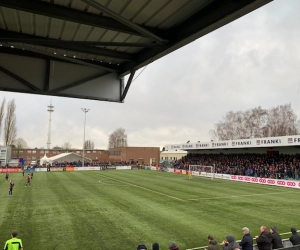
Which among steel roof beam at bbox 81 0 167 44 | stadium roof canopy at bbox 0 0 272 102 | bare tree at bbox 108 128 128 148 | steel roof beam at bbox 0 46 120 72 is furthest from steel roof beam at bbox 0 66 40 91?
bare tree at bbox 108 128 128 148

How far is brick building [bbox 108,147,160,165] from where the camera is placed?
252 feet

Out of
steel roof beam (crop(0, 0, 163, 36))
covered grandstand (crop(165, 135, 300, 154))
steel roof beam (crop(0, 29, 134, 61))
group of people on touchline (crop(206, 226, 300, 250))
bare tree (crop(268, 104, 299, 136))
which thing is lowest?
group of people on touchline (crop(206, 226, 300, 250))

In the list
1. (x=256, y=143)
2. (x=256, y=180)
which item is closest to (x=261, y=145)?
(x=256, y=143)

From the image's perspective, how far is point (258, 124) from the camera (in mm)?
65625

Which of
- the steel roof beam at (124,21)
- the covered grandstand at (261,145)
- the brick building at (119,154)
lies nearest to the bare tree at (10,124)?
the brick building at (119,154)

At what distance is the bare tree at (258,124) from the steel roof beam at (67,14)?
210 feet

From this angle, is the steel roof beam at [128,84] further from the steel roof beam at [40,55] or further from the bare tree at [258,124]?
the bare tree at [258,124]

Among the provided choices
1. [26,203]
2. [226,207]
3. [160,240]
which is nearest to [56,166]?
[26,203]

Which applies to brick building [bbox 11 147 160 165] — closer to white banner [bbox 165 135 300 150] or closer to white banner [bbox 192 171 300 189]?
white banner [bbox 165 135 300 150]

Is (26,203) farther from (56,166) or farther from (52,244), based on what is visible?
(56,166)

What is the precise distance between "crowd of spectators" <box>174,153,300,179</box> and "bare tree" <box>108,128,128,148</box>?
73158 mm

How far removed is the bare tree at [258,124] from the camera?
60500 millimetres

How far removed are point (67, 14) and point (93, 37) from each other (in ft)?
3.18

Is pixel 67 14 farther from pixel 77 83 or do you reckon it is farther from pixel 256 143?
pixel 256 143
